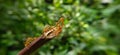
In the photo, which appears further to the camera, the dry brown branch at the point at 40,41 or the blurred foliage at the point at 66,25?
the blurred foliage at the point at 66,25

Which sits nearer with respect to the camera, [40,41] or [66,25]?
[40,41]

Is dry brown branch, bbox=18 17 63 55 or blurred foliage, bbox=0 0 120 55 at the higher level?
dry brown branch, bbox=18 17 63 55

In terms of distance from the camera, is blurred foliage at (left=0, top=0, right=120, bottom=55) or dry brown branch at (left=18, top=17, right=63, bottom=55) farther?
blurred foliage at (left=0, top=0, right=120, bottom=55)

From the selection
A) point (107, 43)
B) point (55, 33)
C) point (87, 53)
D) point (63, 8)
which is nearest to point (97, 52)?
point (107, 43)

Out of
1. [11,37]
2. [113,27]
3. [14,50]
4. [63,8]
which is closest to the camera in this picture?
[63,8]

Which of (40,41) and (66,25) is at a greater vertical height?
(40,41)

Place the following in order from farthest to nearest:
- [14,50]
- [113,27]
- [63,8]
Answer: [113,27] → [14,50] → [63,8]

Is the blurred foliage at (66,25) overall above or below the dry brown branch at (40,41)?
below

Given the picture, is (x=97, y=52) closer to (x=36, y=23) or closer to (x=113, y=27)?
(x=113, y=27)
